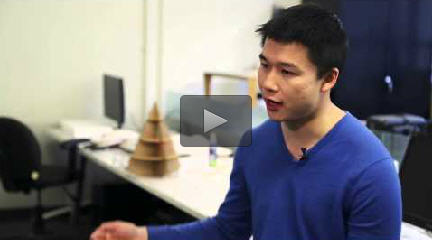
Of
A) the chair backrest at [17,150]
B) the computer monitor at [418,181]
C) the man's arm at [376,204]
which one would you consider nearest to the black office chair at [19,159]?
the chair backrest at [17,150]

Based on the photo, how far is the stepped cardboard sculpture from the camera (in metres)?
2.99

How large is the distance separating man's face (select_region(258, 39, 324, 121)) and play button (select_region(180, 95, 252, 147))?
1796 mm

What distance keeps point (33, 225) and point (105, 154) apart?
3.02 feet

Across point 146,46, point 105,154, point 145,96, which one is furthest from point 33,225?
point 146,46

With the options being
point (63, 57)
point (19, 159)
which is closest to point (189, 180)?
point (19, 159)

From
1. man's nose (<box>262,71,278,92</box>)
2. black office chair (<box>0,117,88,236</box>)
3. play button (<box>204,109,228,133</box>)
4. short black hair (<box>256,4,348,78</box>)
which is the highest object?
short black hair (<box>256,4,348,78</box>)

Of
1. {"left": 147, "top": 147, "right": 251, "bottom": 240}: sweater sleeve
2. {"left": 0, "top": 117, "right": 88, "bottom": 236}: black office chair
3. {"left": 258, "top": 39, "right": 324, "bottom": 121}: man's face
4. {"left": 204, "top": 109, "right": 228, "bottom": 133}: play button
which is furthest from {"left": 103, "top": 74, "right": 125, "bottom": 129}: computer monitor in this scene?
{"left": 258, "top": 39, "right": 324, "bottom": 121}: man's face

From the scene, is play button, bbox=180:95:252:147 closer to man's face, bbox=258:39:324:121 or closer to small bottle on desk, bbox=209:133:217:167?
small bottle on desk, bbox=209:133:217:167

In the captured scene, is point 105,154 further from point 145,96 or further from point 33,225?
point 145,96

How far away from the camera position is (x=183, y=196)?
265cm

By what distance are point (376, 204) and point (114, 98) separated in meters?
3.35

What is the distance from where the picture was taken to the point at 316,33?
1204 mm

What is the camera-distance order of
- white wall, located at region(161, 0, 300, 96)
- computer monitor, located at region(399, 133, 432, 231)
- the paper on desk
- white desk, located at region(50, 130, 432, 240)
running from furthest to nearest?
white wall, located at region(161, 0, 300, 96)
the paper on desk
white desk, located at region(50, 130, 432, 240)
computer monitor, located at region(399, 133, 432, 231)

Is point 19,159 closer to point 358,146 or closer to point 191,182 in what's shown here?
point 191,182
